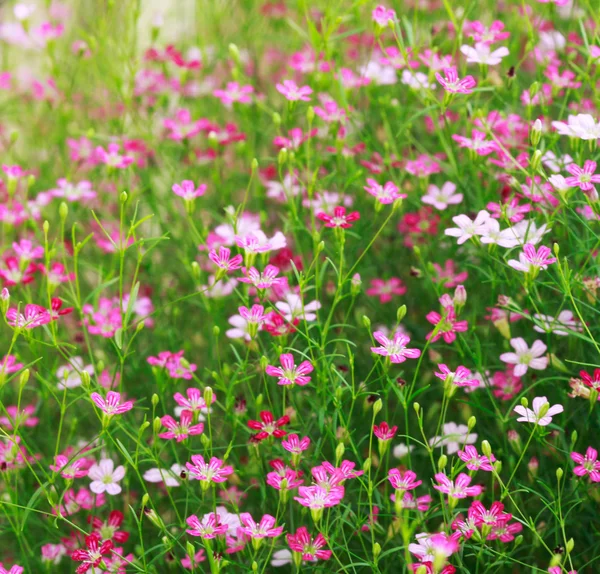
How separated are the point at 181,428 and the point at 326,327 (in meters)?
0.25

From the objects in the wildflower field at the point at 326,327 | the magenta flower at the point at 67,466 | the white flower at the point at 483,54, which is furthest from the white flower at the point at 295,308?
the white flower at the point at 483,54

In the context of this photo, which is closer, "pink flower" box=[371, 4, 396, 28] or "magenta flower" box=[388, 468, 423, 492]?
"magenta flower" box=[388, 468, 423, 492]

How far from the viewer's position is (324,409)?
1.04 m

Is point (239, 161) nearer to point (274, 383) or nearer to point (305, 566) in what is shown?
point (274, 383)

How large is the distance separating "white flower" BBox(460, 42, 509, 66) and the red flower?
Result: 627 mm

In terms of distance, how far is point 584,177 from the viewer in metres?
1.11

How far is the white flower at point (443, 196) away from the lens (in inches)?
51.8

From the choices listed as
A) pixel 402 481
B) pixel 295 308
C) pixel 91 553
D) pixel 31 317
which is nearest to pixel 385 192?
pixel 295 308

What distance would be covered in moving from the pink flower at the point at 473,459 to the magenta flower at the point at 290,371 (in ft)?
0.70

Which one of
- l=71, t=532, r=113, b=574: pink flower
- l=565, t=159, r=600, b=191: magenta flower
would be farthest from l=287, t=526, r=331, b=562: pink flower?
l=565, t=159, r=600, b=191: magenta flower

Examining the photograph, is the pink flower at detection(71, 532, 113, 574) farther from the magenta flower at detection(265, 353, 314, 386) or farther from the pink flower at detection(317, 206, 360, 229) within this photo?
the pink flower at detection(317, 206, 360, 229)

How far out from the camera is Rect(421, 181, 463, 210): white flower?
1.32 m

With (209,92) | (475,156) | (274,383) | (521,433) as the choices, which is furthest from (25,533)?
(209,92)

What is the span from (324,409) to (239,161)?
3.23ft
